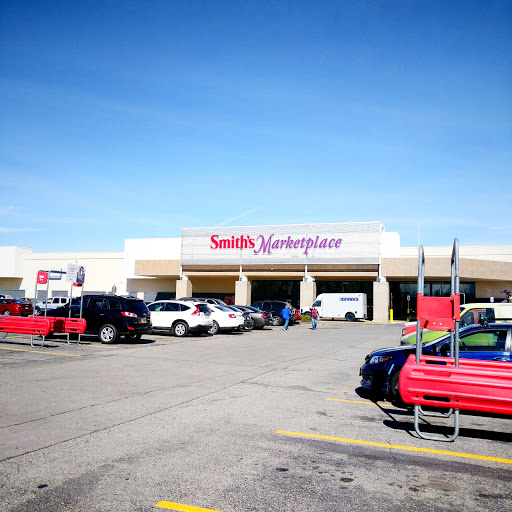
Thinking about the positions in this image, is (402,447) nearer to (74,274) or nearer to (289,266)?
(74,274)

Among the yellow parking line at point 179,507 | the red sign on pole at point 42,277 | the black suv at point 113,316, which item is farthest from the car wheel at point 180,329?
the yellow parking line at point 179,507

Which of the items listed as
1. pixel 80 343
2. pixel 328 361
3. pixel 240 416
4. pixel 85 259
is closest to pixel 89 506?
pixel 240 416

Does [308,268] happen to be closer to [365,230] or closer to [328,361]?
[365,230]

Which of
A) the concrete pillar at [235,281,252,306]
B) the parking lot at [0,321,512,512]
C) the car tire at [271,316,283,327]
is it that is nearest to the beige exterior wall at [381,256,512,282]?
the concrete pillar at [235,281,252,306]

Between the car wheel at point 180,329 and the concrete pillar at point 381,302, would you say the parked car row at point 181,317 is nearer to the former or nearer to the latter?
the car wheel at point 180,329

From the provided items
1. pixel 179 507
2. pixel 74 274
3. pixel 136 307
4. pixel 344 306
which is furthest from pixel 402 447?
pixel 344 306

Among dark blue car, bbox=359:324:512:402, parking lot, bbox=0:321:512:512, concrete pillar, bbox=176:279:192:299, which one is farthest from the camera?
concrete pillar, bbox=176:279:192:299

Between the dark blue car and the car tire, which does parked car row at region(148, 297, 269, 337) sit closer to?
the car tire

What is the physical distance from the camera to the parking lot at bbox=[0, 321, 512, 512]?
15.1 feet

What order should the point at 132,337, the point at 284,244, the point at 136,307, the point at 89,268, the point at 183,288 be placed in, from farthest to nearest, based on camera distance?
the point at 89,268 → the point at 183,288 → the point at 284,244 → the point at 132,337 → the point at 136,307

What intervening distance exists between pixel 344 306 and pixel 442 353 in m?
36.2

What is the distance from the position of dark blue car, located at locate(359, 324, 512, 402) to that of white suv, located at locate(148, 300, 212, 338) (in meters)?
13.8

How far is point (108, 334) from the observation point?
18.9m

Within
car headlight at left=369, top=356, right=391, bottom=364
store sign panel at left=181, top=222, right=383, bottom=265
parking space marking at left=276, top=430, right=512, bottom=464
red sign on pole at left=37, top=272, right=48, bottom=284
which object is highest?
store sign panel at left=181, top=222, right=383, bottom=265
